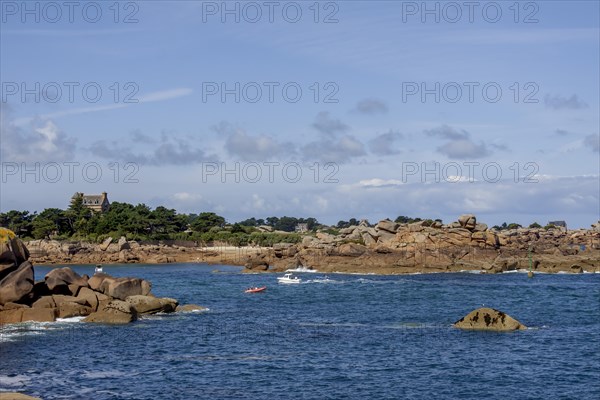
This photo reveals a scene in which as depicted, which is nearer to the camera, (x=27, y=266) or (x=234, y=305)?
(x=27, y=266)

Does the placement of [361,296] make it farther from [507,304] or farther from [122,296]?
[122,296]

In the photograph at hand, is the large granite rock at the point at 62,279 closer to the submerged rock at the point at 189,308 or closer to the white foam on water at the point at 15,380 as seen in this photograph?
the submerged rock at the point at 189,308

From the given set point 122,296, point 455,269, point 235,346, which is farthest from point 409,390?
point 455,269

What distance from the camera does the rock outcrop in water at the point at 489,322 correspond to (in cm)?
6166

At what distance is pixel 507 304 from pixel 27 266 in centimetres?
5219

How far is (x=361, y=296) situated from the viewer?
9444 centimetres

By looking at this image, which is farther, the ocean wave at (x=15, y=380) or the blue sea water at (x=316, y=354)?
the blue sea water at (x=316, y=354)

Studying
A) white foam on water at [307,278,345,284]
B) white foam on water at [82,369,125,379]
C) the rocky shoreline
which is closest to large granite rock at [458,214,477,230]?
the rocky shoreline

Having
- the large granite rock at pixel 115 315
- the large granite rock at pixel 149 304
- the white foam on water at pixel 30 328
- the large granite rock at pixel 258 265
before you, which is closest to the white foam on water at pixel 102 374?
the white foam on water at pixel 30 328

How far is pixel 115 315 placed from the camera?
65.4m

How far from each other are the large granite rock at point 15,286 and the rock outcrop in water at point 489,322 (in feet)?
123

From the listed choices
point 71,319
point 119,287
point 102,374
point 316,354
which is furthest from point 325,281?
point 102,374

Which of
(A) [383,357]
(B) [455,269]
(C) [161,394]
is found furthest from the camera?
(B) [455,269]

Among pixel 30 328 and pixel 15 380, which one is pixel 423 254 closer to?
pixel 30 328
